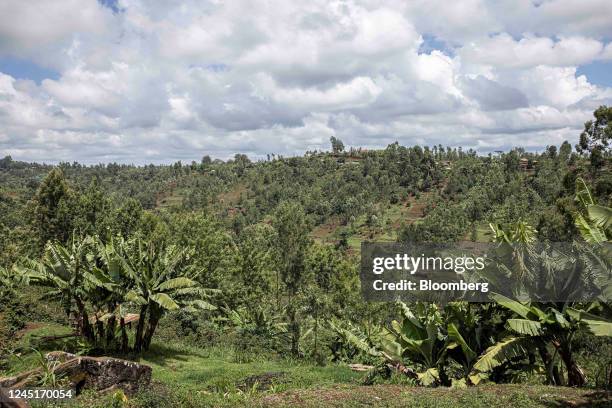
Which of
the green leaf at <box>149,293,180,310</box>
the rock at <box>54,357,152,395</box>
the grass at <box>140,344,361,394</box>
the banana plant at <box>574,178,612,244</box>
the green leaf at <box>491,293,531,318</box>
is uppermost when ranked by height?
the banana plant at <box>574,178,612,244</box>

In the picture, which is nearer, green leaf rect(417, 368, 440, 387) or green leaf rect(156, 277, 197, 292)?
green leaf rect(417, 368, 440, 387)

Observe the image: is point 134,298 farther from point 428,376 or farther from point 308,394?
point 428,376

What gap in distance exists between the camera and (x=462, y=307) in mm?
14930

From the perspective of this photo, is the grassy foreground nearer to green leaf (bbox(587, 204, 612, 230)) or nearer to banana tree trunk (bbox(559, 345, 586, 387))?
banana tree trunk (bbox(559, 345, 586, 387))

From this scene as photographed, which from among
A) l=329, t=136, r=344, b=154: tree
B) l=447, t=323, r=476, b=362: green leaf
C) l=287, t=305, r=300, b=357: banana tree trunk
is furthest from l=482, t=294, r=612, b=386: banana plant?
l=329, t=136, r=344, b=154: tree

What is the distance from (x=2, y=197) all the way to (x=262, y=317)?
81484 millimetres

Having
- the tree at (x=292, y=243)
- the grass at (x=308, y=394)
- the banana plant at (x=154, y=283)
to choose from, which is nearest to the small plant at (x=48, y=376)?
the grass at (x=308, y=394)

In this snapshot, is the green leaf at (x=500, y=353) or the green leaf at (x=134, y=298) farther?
the green leaf at (x=134, y=298)

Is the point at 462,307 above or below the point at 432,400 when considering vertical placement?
above

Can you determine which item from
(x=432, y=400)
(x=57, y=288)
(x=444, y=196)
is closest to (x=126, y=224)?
(x=57, y=288)

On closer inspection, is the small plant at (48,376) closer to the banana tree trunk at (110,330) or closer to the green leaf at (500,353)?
the banana tree trunk at (110,330)

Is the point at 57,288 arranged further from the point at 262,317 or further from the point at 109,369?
the point at 262,317

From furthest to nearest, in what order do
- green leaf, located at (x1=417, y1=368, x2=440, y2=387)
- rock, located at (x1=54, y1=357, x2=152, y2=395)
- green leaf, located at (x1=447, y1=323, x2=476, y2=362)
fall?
green leaf, located at (x1=417, y1=368, x2=440, y2=387) < green leaf, located at (x1=447, y1=323, x2=476, y2=362) < rock, located at (x1=54, y1=357, x2=152, y2=395)

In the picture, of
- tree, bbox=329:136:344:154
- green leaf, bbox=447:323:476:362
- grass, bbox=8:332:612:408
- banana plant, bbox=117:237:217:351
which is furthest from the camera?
tree, bbox=329:136:344:154
